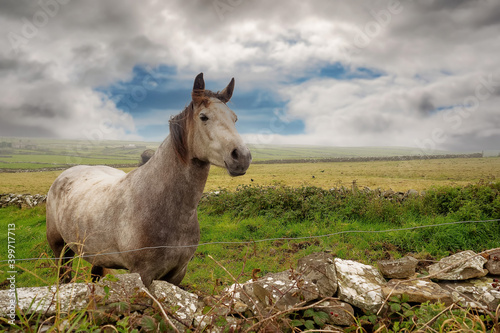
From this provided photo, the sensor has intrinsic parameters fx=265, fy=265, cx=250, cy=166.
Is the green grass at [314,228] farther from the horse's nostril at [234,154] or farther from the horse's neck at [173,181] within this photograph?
the horse's nostril at [234,154]

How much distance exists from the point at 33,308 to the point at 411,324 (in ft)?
9.61

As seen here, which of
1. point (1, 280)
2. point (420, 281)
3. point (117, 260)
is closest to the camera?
point (420, 281)

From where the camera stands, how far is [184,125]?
3.69 metres

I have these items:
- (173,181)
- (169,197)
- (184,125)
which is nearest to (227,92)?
(184,125)

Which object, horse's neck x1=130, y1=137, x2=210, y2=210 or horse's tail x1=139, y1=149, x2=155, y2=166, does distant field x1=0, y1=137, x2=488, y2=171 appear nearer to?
horse's tail x1=139, y1=149, x2=155, y2=166

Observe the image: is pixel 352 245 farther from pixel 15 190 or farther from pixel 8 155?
pixel 8 155

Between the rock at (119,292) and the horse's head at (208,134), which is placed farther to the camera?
the horse's head at (208,134)

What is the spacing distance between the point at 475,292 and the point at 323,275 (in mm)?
1621

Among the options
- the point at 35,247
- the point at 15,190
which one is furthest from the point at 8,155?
the point at 35,247

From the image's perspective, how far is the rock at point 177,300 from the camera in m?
2.18

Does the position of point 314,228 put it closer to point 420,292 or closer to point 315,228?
point 315,228

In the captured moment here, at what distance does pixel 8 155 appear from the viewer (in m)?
73.3

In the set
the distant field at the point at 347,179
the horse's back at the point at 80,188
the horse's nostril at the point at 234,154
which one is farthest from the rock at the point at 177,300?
the horse's back at the point at 80,188

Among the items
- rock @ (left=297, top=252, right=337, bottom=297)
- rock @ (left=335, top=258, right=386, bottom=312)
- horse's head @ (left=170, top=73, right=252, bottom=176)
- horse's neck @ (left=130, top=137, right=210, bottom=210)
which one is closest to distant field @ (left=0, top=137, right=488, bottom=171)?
horse's neck @ (left=130, top=137, right=210, bottom=210)
